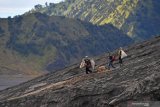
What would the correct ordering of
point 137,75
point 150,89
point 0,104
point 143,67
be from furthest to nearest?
→ point 0,104 < point 143,67 < point 137,75 < point 150,89

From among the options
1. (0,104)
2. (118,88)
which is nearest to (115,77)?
(118,88)

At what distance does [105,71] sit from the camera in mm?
47531

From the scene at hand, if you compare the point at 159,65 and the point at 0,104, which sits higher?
the point at 159,65

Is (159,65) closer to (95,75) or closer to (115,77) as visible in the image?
(115,77)

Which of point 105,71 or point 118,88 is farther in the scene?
point 105,71

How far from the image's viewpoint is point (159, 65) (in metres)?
38.2

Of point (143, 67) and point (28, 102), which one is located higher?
point (143, 67)

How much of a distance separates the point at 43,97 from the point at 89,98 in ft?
23.3

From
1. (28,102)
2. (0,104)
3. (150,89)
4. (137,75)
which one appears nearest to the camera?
(150,89)

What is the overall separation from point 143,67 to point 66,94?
767 centimetres

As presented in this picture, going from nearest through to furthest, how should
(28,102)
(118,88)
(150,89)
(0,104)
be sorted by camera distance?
(150,89), (118,88), (28,102), (0,104)

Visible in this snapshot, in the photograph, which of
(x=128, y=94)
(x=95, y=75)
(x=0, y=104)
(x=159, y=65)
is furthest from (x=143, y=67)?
(x=0, y=104)

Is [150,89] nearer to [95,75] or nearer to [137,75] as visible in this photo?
[137,75]

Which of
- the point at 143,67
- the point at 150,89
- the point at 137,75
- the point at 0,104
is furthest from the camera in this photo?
the point at 0,104
